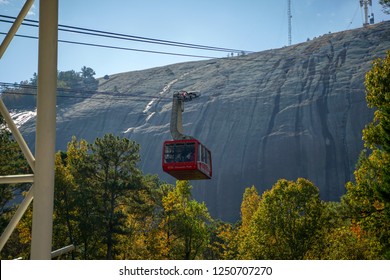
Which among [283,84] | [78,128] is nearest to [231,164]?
[283,84]

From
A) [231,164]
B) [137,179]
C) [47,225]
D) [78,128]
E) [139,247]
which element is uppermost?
[78,128]

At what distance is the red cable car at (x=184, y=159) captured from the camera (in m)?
32.0

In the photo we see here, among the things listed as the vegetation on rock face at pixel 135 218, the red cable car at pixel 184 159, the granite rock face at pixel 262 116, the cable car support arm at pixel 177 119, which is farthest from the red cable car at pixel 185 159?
the granite rock face at pixel 262 116

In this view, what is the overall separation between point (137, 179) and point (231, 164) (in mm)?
79992

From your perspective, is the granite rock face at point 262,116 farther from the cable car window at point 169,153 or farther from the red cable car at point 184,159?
the cable car window at point 169,153

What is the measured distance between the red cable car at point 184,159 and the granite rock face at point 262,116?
8521 centimetres

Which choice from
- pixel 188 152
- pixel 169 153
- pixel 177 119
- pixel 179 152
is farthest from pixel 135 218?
pixel 188 152

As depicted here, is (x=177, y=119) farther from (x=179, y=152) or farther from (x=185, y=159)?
(x=185, y=159)

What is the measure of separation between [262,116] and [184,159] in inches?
4088

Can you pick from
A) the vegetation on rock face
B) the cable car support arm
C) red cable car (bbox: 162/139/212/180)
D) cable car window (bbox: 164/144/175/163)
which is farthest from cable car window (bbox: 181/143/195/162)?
the vegetation on rock face

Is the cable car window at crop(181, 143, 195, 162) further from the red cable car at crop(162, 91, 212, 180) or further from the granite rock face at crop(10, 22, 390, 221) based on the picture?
the granite rock face at crop(10, 22, 390, 221)

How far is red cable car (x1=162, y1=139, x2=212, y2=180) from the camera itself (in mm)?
32031
